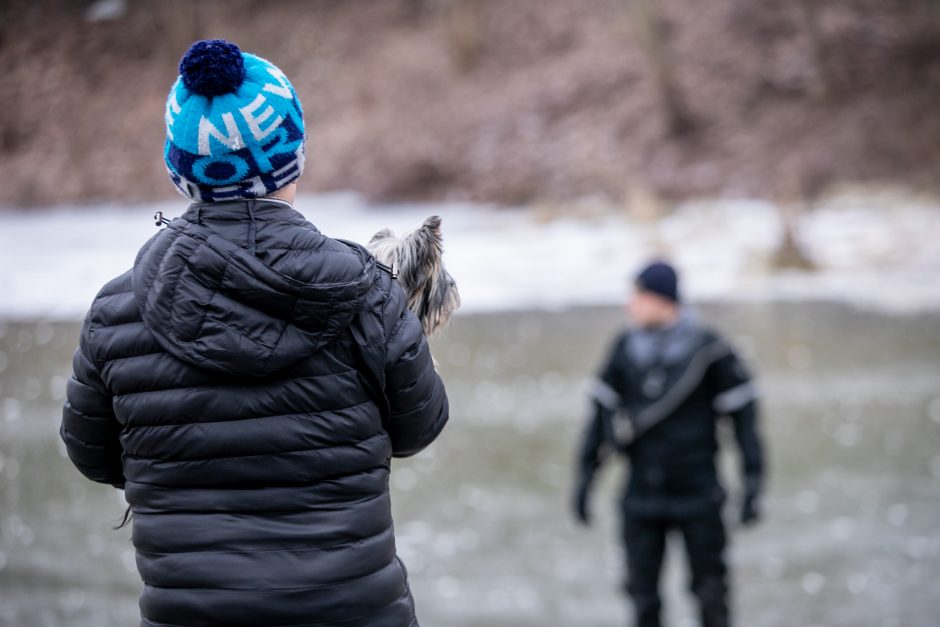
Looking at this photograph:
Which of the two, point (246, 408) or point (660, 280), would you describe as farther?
point (660, 280)

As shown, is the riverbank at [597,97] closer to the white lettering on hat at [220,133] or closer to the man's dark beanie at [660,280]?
the man's dark beanie at [660,280]

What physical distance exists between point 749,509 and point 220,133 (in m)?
3.78

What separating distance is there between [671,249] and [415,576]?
9962mm

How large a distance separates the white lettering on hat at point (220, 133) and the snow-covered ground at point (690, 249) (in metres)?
9.02

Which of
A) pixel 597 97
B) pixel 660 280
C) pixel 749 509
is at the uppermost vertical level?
pixel 597 97

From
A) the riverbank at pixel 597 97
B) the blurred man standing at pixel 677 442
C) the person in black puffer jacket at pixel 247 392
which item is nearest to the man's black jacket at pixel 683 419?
the blurred man standing at pixel 677 442

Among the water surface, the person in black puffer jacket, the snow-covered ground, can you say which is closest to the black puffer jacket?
the person in black puffer jacket

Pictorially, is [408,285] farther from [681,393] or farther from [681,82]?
[681,82]

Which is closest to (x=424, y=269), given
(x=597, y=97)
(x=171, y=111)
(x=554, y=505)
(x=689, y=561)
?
(x=171, y=111)

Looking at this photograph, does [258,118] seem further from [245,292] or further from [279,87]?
[245,292]

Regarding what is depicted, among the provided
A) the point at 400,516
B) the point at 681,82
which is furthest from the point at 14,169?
the point at 681,82

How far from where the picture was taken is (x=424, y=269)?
2256 mm

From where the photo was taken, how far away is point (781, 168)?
1800 centimetres

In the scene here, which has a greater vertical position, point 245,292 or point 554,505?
point 245,292
